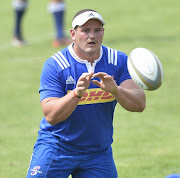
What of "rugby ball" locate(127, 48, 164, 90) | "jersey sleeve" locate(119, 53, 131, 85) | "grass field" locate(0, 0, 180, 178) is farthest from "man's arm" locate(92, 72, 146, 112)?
"grass field" locate(0, 0, 180, 178)

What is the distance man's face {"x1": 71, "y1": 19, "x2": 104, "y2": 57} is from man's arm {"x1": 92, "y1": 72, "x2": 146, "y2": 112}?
49 centimetres

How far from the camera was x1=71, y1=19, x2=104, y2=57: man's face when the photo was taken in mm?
5906

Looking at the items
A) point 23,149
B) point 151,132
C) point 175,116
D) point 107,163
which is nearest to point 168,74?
point 175,116

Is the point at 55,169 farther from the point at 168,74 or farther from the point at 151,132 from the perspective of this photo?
the point at 168,74

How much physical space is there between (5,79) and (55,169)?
8.60 m

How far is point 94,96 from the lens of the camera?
6102mm

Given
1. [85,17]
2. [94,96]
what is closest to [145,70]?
[94,96]

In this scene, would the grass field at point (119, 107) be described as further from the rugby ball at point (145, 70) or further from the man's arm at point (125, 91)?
the rugby ball at point (145, 70)

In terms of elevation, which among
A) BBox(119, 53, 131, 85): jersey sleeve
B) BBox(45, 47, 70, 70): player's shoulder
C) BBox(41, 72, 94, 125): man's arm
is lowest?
BBox(41, 72, 94, 125): man's arm

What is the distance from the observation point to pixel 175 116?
11.9 metres

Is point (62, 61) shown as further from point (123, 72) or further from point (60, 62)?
point (123, 72)

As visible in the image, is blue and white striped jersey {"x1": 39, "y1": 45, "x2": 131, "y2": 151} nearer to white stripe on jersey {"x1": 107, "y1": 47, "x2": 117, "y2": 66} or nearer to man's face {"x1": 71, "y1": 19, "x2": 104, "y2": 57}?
white stripe on jersey {"x1": 107, "y1": 47, "x2": 117, "y2": 66}

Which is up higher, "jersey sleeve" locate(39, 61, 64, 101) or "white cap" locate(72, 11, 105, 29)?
"white cap" locate(72, 11, 105, 29)

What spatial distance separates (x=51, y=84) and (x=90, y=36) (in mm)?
640
